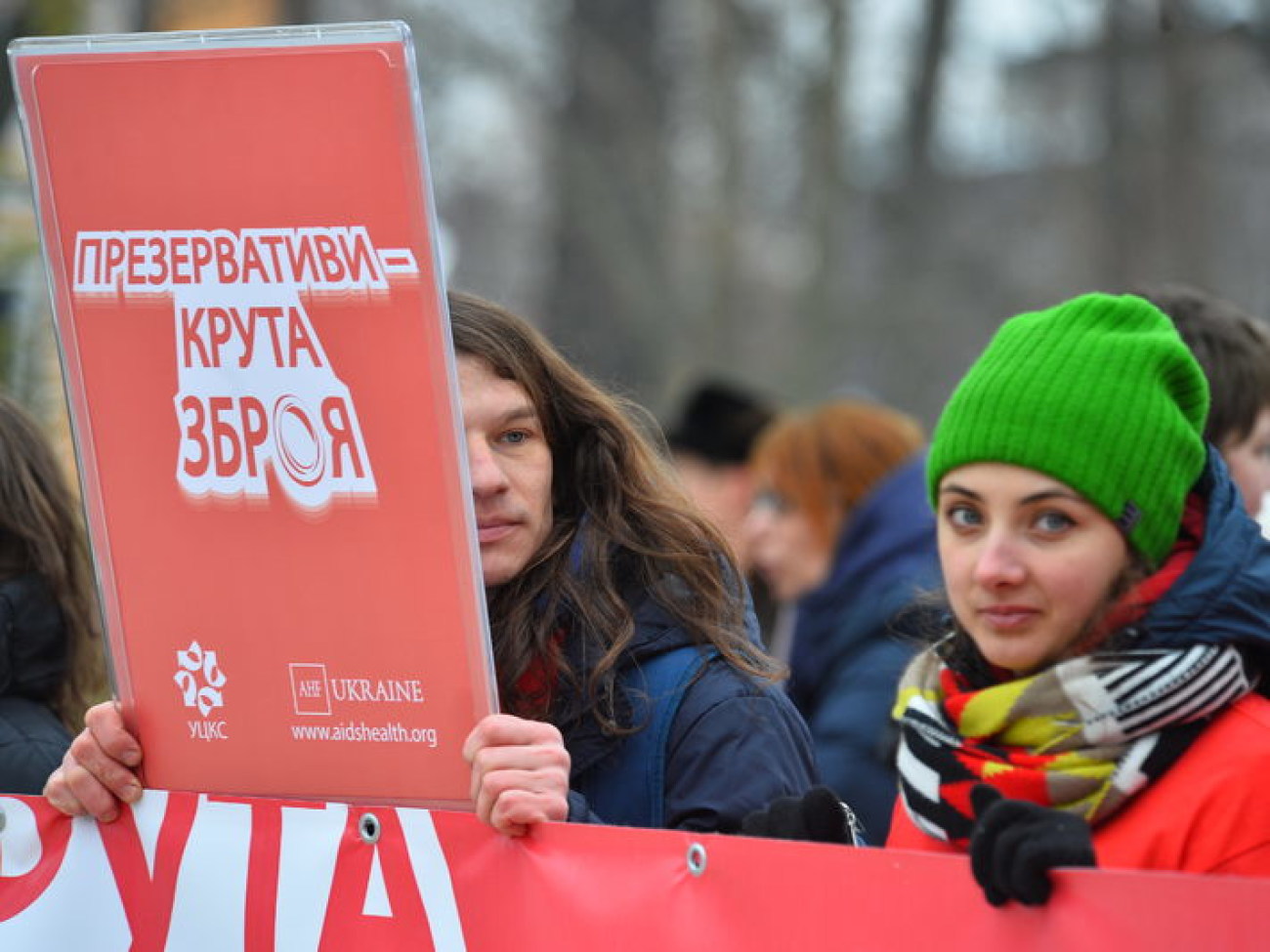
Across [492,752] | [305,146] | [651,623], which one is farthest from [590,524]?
[305,146]

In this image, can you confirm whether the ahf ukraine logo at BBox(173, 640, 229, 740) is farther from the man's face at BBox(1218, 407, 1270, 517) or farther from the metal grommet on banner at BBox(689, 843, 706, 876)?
the man's face at BBox(1218, 407, 1270, 517)

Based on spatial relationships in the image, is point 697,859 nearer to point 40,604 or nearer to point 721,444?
point 40,604

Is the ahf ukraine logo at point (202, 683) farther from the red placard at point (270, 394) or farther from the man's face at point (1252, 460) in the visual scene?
the man's face at point (1252, 460)

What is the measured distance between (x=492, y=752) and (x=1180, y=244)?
13.6m

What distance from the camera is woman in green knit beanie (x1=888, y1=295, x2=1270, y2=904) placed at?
225cm

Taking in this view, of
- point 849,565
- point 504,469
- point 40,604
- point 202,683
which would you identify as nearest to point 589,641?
point 504,469

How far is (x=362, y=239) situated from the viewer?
2.33 metres

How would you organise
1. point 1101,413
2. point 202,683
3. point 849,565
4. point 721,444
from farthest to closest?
point 721,444
point 849,565
point 202,683
point 1101,413

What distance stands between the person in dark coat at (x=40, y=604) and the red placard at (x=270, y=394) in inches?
30.8

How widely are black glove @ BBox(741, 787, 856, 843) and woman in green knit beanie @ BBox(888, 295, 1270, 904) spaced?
0.15 metres

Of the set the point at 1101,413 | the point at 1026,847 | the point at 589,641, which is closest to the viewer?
the point at 1026,847

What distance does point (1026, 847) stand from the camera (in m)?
1.97

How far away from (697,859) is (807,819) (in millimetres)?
144

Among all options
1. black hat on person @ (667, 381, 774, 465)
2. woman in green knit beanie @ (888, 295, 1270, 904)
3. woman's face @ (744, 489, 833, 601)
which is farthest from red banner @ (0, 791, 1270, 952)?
black hat on person @ (667, 381, 774, 465)
